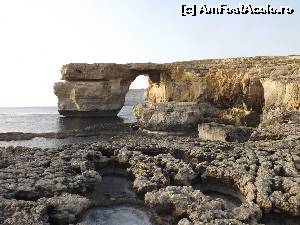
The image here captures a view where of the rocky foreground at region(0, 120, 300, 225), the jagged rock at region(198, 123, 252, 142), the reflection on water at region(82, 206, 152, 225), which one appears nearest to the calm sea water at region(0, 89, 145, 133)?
the jagged rock at region(198, 123, 252, 142)

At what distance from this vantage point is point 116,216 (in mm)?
9719

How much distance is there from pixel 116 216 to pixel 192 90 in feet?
83.6

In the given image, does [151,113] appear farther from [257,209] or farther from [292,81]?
[257,209]

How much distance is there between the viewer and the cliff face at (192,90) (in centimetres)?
2662

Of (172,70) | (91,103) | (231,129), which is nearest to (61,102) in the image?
(91,103)

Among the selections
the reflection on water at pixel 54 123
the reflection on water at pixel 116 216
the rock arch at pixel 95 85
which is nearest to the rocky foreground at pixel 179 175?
the reflection on water at pixel 116 216

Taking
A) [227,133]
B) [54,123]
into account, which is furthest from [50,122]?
[227,133]

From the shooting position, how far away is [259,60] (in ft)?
118

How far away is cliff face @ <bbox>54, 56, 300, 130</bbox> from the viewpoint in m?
26.6

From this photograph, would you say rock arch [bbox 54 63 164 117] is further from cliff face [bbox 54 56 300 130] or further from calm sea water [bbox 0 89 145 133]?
calm sea water [bbox 0 89 145 133]

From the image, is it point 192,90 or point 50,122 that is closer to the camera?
point 192,90

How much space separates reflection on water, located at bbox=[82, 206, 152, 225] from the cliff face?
15.4m

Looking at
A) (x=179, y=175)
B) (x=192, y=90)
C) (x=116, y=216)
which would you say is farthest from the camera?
(x=192, y=90)

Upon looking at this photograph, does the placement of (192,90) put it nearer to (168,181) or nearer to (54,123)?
(54,123)
